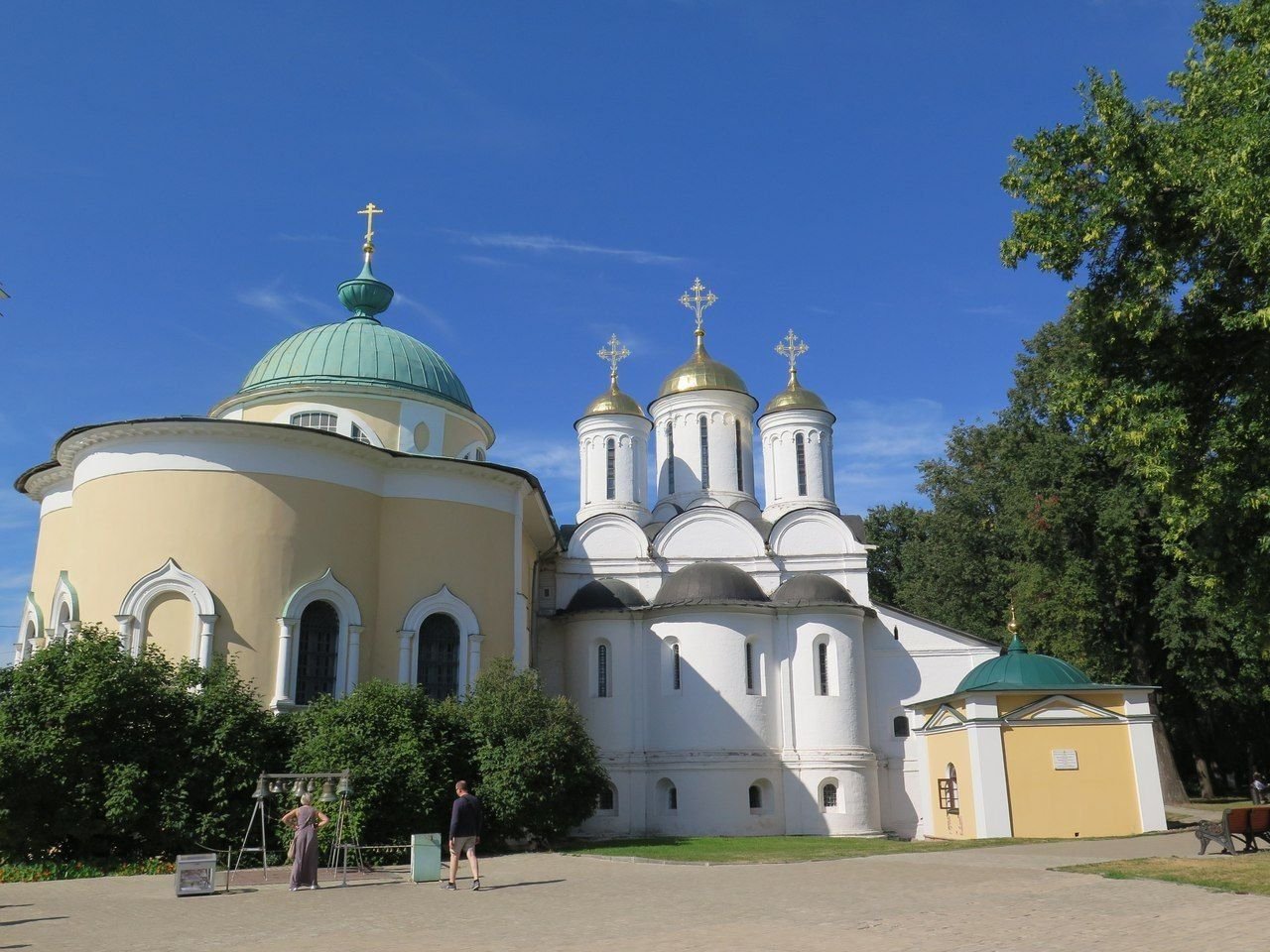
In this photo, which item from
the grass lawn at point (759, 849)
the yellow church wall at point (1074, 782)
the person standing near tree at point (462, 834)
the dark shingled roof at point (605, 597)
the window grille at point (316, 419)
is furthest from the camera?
the dark shingled roof at point (605, 597)

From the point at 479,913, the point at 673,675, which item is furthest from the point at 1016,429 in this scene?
the point at 479,913

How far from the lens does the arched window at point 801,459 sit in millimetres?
34094

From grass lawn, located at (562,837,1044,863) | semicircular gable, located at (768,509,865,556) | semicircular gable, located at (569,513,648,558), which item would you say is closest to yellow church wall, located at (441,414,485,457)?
semicircular gable, located at (569,513,648,558)

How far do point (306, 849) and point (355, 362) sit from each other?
15.2 metres

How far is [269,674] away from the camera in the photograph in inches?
802

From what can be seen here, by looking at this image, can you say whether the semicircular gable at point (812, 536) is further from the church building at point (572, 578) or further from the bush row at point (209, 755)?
the bush row at point (209, 755)

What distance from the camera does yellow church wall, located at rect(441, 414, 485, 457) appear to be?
2680cm

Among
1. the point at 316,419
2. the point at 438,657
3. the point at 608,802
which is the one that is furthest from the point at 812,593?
the point at 316,419

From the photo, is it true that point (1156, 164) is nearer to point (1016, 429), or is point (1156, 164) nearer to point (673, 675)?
point (673, 675)

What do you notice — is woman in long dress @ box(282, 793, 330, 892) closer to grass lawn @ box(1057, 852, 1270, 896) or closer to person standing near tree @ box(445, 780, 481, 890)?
person standing near tree @ box(445, 780, 481, 890)

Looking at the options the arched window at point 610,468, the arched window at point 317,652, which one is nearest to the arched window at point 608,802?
the arched window at point 317,652

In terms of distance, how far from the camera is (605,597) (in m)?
28.8

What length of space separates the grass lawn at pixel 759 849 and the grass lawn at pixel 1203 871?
4696 millimetres

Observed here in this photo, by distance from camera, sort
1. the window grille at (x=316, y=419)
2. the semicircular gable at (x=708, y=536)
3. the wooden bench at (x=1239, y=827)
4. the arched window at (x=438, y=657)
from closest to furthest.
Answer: the wooden bench at (x=1239, y=827) → the arched window at (x=438, y=657) → the window grille at (x=316, y=419) → the semicircular gable at (x=708, y=536)
